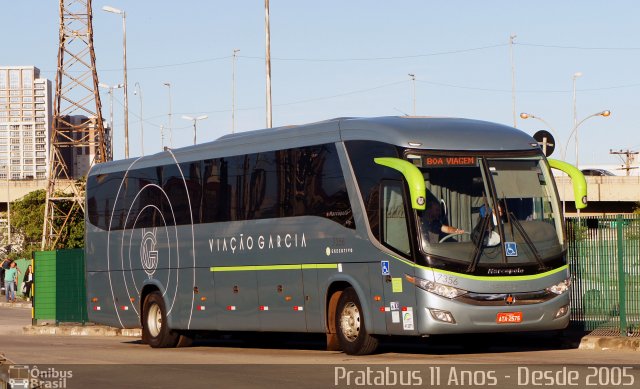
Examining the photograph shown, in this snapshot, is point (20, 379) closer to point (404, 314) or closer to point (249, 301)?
point (404, 314)

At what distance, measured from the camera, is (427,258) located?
17.6 meters

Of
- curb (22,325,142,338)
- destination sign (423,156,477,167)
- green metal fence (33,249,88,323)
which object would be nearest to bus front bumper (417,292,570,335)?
destination sign (423,156,477,167)

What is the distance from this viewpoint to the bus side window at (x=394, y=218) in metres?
17.9

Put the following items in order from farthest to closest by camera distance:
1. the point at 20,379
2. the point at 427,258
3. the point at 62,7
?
1. the point at 62,7
2. the point at 427,258
3. the point at 20,379

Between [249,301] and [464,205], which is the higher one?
[464,205]

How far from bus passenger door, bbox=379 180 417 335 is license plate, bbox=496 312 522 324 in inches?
45.6

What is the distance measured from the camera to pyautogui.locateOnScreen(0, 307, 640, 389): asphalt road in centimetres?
1411

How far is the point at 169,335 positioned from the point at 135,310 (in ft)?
4.73

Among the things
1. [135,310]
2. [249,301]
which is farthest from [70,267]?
[249,301]

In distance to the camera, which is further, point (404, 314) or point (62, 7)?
point (62, 7)

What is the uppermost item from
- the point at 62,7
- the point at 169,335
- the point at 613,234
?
the point at 62,7

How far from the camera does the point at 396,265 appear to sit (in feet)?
59.2

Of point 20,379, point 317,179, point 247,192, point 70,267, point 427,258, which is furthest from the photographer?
point 70,267

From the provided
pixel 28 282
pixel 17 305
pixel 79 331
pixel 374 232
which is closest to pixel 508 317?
→ pixel 374 232
